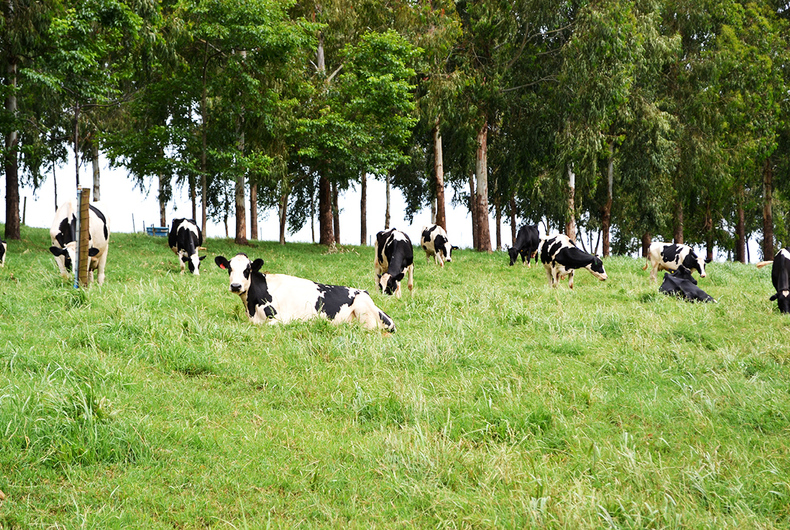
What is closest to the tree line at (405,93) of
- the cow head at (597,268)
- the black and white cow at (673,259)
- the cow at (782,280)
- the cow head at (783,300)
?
the black and white cow at (673,259)

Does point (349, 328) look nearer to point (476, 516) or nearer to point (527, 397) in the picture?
point (527, 397)

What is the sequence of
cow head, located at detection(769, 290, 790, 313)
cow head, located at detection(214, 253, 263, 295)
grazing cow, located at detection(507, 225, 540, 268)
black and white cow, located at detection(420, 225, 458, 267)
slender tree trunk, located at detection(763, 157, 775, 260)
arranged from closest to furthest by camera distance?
cow head, located at detection(214, 253, 263, 295), cow head, located at detection(769, 290, 790, 313), black and white cow, located at detection(420, 225, 458, 267), grazing cow, located at detection(507, 225, 540, 268), slender tree trunk, located at detection(763, 157, 775, 260)

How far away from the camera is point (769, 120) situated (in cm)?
3062

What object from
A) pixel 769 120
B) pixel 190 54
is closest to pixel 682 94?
pixel 769 120

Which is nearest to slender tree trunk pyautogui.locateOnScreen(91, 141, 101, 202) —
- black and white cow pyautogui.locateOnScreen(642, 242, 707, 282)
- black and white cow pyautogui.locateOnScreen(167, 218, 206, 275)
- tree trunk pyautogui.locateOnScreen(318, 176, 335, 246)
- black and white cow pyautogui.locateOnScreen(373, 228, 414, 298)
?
tree trunk pyautogui.locateOnScreen(318, 176, 335, 246)

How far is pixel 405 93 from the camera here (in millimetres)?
24984

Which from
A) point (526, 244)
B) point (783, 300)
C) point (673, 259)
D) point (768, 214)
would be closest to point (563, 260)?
point (673, 259)

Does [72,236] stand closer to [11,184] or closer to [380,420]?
[380,420]

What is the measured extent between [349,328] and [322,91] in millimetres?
20133

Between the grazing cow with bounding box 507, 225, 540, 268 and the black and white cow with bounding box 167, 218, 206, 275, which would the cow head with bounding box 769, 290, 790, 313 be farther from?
the black and white cow with bounding box 167, 218, 206, 275

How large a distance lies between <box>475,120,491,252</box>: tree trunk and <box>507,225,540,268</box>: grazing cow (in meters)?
4.90

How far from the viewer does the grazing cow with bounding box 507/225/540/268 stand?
72.9 feet

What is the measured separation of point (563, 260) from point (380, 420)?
39.0 feet

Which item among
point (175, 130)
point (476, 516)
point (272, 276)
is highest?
point (175, 130)
